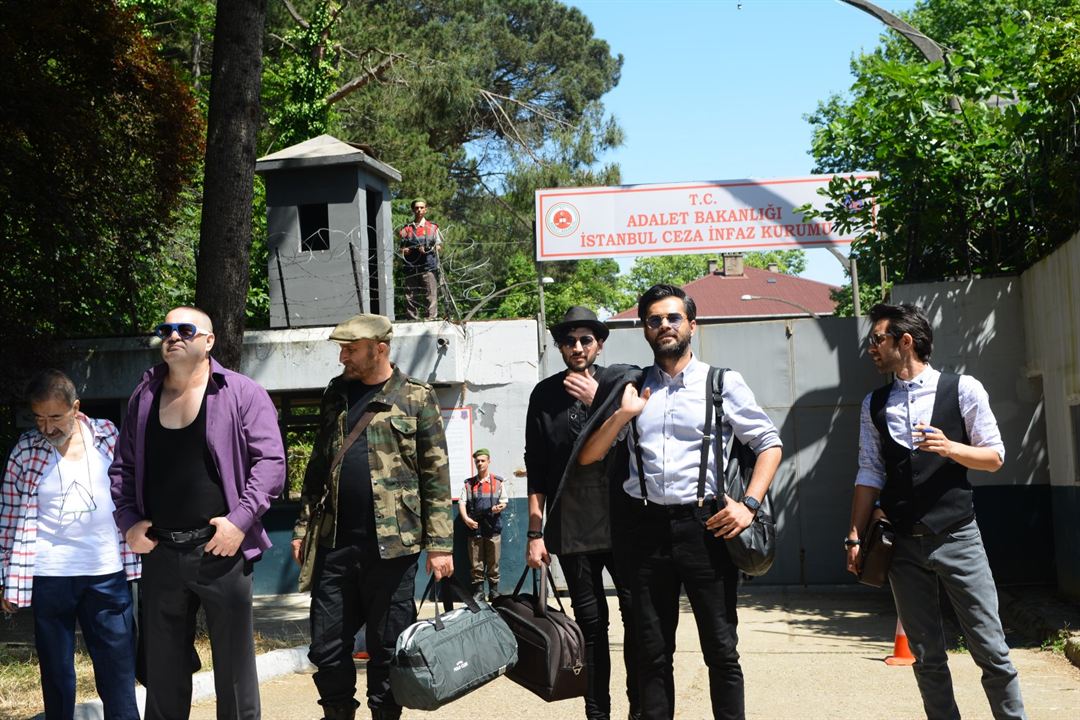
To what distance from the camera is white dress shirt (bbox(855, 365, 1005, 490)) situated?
16.7 ft

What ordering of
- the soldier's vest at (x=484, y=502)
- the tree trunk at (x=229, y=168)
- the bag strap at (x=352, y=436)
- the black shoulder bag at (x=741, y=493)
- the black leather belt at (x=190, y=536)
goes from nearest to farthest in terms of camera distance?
1. the black shoulder bag at (x=741, y=493)
2. the black leather belt at (x=190, y=536)
3. the bag strap at (x=352, y=436)
4. the tree trunk at (x=229, y=168)
5. the soldier's vest at (x=484, y=502)

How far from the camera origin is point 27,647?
371 inches

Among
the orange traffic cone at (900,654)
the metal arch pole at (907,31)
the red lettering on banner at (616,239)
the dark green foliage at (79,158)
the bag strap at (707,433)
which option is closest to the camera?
the bag strap at (707,433)

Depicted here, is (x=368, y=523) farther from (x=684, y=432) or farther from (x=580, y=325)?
(x=684, y=432)

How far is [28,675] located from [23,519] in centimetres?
289

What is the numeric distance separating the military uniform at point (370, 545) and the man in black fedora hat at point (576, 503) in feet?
1.89

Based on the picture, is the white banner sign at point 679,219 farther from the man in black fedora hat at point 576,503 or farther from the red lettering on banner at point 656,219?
the man in black fedora hat at point 576,503

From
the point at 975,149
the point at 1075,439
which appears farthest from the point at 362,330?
Result: the point at 975,149

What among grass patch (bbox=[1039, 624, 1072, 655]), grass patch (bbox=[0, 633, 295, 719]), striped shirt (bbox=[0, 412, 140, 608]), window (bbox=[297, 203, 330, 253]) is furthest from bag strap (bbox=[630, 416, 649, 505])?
→ window (bbox=[297, 203, 330, 253])

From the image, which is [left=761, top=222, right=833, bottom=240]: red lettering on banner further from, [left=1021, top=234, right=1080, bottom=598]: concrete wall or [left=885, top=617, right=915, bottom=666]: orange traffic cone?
[left=885, top=617, right=915, bottom=666]: orange traffic cone

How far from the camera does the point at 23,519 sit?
555cm

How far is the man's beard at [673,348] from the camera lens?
493 centimetres

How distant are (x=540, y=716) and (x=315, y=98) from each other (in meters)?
19.7

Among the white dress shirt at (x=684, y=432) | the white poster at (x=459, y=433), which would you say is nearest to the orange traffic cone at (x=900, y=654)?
the white dress shirt at (x=684, y=432)
